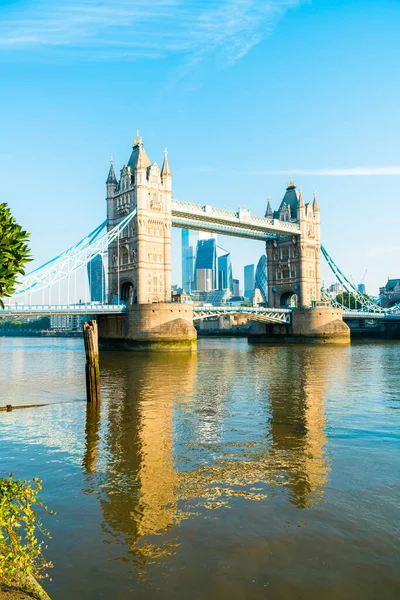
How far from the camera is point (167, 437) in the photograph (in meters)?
13.8

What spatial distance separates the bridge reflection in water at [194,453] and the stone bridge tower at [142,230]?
32352 millimetres

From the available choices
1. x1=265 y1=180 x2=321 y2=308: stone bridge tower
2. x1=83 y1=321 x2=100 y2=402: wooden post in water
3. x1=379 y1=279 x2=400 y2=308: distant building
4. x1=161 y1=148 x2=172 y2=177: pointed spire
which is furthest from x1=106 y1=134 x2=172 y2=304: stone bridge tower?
x1=379 y1=279 x2=400 y2=308: distant building

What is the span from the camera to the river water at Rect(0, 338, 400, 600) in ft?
20.5

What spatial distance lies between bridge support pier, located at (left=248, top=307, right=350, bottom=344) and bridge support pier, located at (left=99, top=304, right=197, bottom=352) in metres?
22.9

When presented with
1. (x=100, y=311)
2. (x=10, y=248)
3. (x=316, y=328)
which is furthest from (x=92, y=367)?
(x=316, y=328)

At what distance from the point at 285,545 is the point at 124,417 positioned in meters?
10.2

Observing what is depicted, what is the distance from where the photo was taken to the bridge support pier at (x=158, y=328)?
165 ft

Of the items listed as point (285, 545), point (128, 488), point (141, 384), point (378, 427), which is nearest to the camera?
point (285, 545)

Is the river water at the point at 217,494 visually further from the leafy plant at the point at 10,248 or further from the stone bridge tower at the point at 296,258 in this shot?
the stone bridge tower at the point at 296,258

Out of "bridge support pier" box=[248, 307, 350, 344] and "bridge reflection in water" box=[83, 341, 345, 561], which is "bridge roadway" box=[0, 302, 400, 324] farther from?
"bridge reflection in water" box=[83, 341, 345, 561]

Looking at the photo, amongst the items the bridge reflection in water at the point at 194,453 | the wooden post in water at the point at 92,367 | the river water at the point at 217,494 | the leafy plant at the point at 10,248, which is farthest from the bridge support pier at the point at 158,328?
the leafy plant at the point at 10,248

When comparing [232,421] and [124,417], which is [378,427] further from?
[124,417]

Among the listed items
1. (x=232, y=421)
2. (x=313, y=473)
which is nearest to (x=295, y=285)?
(x=232, y=421)

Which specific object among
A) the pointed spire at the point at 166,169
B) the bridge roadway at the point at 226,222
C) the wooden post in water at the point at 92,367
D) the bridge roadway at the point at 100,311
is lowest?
the wooden post in water at the point at 92,367
